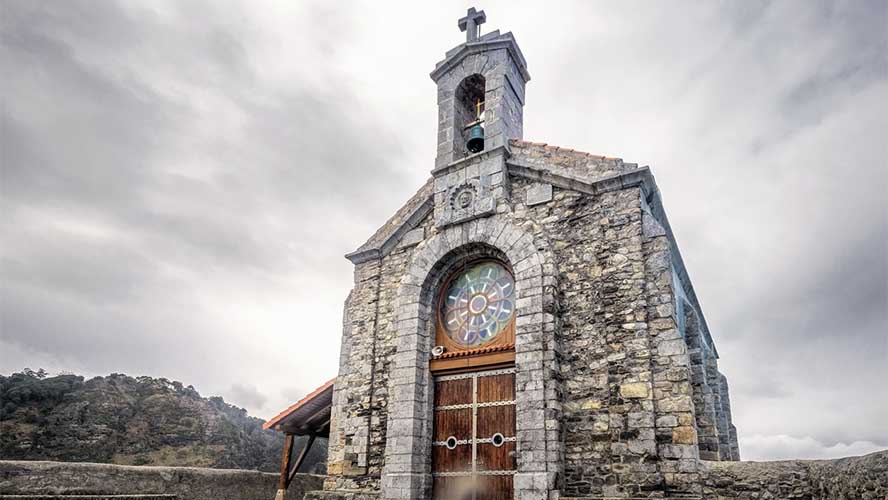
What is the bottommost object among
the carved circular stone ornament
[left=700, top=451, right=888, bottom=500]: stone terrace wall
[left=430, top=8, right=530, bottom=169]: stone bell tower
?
[left=700, top=451, right=888, bottom=500]: stone terrace wall

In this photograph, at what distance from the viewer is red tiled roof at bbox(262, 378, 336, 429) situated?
1114 centimetres

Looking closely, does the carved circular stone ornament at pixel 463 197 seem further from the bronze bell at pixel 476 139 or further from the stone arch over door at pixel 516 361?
the bronze bell at pixel 476 139

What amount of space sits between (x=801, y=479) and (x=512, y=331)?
416 centimetres

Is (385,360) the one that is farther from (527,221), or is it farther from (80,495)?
(80,495)

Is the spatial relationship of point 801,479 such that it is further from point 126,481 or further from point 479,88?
point 126,481

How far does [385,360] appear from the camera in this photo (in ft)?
32.4

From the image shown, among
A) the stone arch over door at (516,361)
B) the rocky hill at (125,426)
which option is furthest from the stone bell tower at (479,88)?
the rocky hill at (125,426)

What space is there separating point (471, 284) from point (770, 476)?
515cm

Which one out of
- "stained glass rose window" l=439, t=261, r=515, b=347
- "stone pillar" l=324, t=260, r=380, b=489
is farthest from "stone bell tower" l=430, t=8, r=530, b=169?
"stone pillar" l=324, t=260, r=380, b=489

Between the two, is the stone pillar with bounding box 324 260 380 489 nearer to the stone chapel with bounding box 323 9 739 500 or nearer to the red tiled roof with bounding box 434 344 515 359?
the stone chapel with bounding box 323 9 739 500

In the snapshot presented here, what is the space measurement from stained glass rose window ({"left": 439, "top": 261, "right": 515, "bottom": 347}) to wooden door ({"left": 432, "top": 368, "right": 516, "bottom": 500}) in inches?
27.1

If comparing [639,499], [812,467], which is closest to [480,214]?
[639,499]

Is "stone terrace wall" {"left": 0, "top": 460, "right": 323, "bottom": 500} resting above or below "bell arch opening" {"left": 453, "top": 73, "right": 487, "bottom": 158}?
below

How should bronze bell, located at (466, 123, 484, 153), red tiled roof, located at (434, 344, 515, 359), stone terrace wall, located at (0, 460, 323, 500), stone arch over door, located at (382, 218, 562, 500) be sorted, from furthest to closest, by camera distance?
bronze bell, located at (466, 123, 484, 153), red tiled roof, located at (434, 344, 515, 359), stone arch over door, located at (382, 218, 562, 500), stone terrace wall, located at (0, 460, 323, 500)
